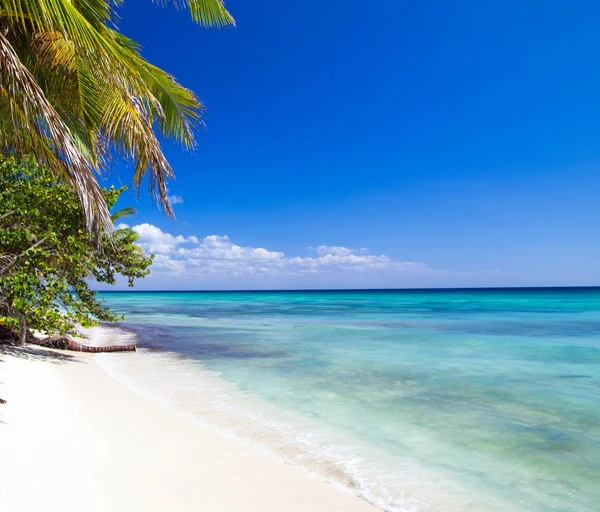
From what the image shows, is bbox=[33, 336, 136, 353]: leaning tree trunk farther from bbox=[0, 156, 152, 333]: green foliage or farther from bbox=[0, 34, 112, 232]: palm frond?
bbox=[0, 34, 112, 232]: palm frond

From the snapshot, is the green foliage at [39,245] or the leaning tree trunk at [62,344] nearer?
the green foliage at [39,245]

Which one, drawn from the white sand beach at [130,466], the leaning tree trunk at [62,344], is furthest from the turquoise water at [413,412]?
the leaning tree trunk at [62,344]

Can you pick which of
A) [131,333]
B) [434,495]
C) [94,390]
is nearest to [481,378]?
[434,495]

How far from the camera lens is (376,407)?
7.75 metres

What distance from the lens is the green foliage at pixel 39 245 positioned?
757 centimetres

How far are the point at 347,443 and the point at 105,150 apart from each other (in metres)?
5.23

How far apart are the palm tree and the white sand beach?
92.1 inches

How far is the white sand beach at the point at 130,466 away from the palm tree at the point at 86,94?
234 cm

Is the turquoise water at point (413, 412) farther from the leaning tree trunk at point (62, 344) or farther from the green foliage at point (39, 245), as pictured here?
the green foliage at point (39, 245)

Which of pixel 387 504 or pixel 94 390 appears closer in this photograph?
pixel 387 504

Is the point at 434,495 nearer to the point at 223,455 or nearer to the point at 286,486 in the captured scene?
the point at 286,486

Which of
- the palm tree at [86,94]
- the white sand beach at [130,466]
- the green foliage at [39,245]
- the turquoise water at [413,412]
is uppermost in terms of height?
the palm tree at [86,94]

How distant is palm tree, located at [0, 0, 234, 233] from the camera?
4062mm

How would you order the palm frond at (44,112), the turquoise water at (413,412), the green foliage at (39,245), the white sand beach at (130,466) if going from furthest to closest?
the green foliage at (39,245) → the turquoise water at (413,412) → the palm frond at (44,112) → the white sand beach at (130,466)
